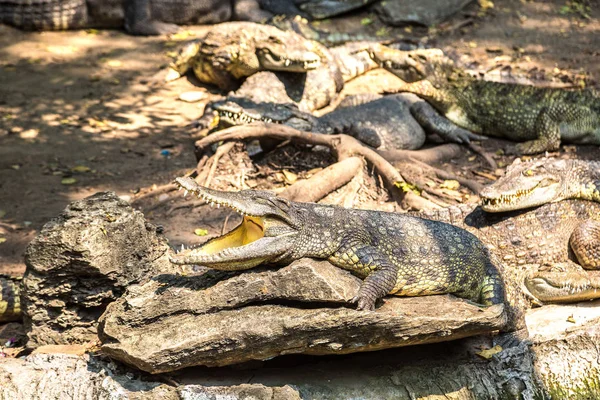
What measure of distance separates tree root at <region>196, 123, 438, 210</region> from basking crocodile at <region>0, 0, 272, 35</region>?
552cm

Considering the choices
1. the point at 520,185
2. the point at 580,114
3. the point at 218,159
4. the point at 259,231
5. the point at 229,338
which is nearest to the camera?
the point at 229,338

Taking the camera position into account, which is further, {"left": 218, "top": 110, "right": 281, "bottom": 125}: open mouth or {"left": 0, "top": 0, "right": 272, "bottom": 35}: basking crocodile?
{"left": 0, "top": 0, "right": 272, "bottom": 35}: basking crocodile

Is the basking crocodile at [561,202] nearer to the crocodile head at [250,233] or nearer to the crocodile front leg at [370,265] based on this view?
the crocodile front leg at [370,265]

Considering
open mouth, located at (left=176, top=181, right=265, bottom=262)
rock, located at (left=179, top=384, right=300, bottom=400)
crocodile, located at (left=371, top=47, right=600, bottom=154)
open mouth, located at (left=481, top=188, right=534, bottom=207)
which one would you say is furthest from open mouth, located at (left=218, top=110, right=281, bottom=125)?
rock, located at (left=179, top=384, right=300, bottom=400)

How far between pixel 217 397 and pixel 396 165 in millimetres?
4015

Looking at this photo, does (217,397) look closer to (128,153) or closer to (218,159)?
(218,159)

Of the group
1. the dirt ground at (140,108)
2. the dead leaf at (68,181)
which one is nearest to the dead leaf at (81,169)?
the dirt ground at (140,108)

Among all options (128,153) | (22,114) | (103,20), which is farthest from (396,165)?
(103,20)

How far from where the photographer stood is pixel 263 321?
3.86 meters

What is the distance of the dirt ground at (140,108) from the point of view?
7.14 metres

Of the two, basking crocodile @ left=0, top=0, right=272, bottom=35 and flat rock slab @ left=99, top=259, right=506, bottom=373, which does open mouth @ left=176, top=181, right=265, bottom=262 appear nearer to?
flat rock slab @ left=99, top=259, right=506, bottom=373

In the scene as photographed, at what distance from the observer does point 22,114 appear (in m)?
9.36

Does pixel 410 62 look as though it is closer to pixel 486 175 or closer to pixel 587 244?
pixel 486 175

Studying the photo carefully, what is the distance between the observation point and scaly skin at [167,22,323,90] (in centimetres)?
953
